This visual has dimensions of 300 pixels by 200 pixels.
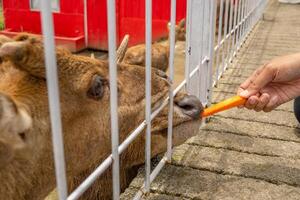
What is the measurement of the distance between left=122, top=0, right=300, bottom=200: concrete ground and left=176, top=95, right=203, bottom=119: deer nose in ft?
1.15

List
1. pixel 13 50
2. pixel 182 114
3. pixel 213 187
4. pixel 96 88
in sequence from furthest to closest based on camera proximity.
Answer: pixel 182 114, pixel 213 187, pixel 96 88, pixel 13 50

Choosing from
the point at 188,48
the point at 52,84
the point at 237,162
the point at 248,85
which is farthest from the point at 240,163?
the point at 52,84

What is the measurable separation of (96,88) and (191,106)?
755 millimetres

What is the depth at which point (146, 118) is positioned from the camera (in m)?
2.47

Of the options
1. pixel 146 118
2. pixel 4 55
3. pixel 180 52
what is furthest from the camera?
pixel 180 52

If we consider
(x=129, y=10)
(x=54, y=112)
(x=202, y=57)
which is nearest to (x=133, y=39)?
(x=129, y=10)

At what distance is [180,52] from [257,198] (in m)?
5.93

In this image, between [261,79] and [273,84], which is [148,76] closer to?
[261,79]

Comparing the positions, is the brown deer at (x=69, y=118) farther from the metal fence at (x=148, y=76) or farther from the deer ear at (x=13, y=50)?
the metal fence at (x=148, y=76)

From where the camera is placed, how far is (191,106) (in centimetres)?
287

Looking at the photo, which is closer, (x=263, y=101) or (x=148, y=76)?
(x=148, y=76)

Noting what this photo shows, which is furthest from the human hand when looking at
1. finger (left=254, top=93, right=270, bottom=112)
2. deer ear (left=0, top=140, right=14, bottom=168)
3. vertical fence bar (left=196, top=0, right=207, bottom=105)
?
deer ear (left=0, top=140, right=14, bottom=168)

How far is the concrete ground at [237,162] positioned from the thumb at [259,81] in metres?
0.43

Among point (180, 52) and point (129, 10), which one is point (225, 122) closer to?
point (180, 52)
